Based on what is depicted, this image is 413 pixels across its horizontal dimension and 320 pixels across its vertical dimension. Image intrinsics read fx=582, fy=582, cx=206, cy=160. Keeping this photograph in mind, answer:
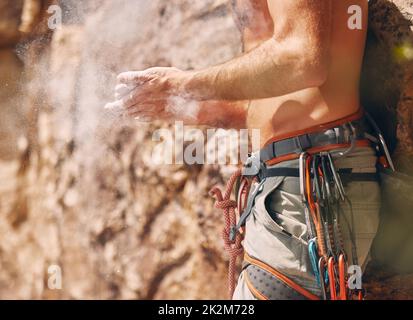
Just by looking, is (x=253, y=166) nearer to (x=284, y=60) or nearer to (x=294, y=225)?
(x=294, y=225)

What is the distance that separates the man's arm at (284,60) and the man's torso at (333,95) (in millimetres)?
71

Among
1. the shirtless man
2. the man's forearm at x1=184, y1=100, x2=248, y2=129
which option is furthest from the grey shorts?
the man's forearm at x1=184, y1=100, x2=248, y2=129

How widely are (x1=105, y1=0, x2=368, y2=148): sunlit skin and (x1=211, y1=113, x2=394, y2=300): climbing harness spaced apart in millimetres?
40

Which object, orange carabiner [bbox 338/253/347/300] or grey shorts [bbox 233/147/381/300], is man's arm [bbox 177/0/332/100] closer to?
grey shorts [bbox 233/147/381/300]

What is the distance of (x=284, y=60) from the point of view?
1.26 metres

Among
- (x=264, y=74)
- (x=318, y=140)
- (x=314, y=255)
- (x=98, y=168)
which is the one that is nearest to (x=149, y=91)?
(x=264, y=74)

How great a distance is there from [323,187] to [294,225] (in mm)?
108

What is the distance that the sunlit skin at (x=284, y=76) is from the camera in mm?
1252

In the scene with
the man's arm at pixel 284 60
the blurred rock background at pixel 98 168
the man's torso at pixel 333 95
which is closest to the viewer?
the man's arm at pixel 284 60

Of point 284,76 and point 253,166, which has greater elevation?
point 284,76

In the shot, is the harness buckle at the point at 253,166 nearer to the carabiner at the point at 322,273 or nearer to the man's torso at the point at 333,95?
the man's torso at the point at 333,95

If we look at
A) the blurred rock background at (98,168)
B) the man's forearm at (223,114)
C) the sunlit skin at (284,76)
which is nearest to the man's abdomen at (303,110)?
the sunlit skin at (284,76)

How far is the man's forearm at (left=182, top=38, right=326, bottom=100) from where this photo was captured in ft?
4.11
